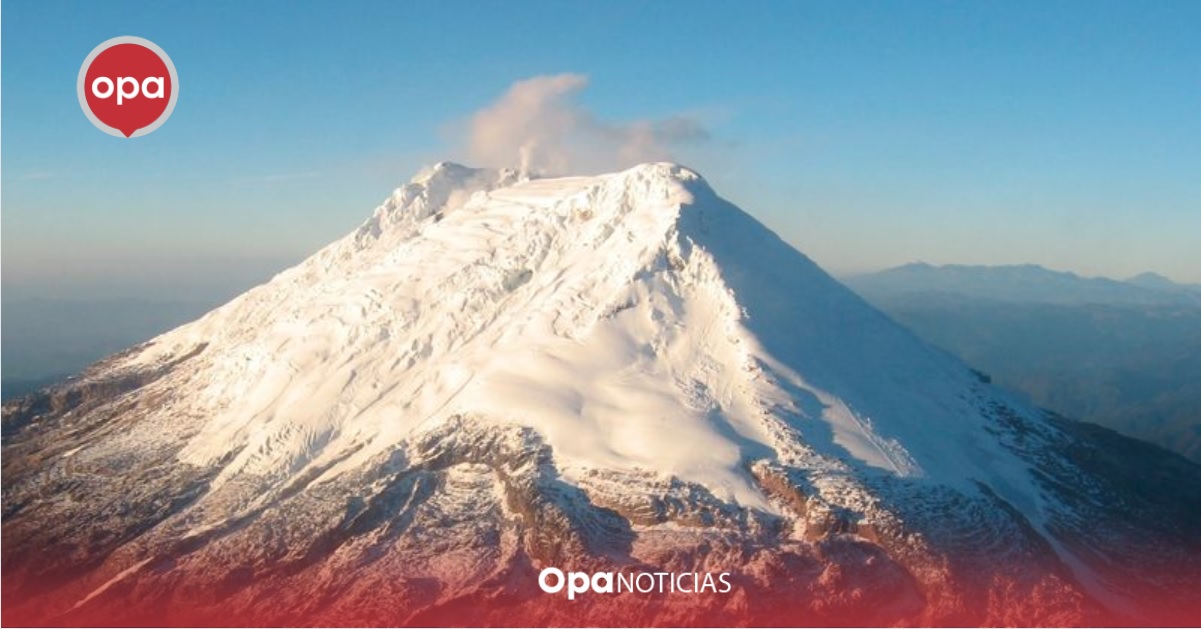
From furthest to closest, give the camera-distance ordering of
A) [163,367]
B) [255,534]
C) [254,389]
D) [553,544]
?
[163,367], [254,389], [255,534], [553,544]

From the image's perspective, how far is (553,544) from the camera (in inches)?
1683

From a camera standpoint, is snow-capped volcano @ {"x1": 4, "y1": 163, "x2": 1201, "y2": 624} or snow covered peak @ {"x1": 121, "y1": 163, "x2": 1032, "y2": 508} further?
snow covered peak @ {"x1": 121, "y1": 163, "x2": 1032, "y2": 508}

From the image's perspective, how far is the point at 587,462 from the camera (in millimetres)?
46812

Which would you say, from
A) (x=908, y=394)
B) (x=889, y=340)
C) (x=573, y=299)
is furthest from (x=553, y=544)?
(x=889, y=340)

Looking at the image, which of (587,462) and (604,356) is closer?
(587,462)

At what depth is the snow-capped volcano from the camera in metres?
41.8

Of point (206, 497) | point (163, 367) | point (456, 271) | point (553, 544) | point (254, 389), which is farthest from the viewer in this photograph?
point (163, 367)

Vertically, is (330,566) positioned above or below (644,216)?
below

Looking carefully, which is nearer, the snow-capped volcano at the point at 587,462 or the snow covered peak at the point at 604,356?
the snow-capped volcano at the point at 587,462

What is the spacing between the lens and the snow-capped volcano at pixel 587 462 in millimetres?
41781

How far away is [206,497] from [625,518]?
21.6m

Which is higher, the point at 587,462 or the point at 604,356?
the point at 604,356

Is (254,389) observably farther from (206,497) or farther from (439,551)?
(439,551)

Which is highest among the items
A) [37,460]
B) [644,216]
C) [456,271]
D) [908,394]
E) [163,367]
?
[644,216]
